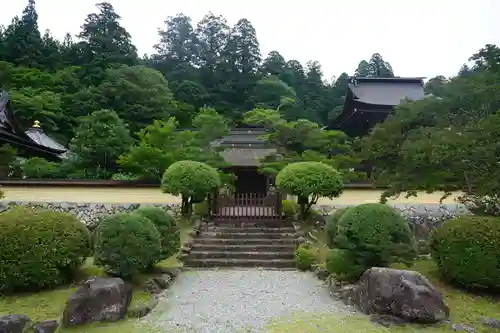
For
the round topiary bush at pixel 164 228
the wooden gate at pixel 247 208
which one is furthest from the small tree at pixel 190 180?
the round topiary bush at pixel 164 228

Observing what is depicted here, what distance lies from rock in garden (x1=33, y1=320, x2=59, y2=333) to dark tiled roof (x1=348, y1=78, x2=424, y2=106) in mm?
20910

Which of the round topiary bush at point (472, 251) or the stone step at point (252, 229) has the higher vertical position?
the round topiary bush at point (472, 251)

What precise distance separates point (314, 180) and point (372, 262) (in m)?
4.84

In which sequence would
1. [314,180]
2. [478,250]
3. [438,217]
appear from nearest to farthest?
[478,250] < [314,180] < [438,217]

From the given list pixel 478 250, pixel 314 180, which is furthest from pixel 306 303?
pixel 314 180

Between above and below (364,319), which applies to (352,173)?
above

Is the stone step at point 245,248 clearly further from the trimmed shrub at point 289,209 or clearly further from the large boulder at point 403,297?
the large boulder at point 403,297

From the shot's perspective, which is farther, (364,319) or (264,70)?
(264,70)

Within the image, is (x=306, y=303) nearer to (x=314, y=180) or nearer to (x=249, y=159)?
(x=314, y=180)

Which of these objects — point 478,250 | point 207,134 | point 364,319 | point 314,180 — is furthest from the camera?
point 207,134

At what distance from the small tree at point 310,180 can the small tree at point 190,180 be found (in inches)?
89.5

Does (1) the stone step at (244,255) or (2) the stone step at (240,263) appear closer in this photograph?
(2) the stone step at (240,263)

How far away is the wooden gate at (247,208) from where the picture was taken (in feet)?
45.2

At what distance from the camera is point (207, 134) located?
653 inches
